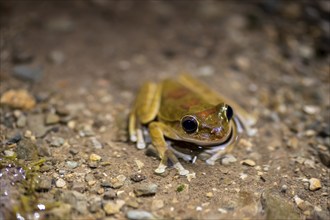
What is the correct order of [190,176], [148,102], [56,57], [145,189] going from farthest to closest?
[56,57] < [148,102] < [190,176] < [145,189]

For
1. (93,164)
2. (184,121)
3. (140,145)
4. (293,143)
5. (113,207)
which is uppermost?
(184,121)

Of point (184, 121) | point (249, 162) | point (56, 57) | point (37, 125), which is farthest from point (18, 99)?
point (249, 162)

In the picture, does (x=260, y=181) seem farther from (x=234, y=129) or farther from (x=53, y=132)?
(x=53, y=132)

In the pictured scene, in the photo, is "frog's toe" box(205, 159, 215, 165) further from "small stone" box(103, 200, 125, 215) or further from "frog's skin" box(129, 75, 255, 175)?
"small stone" box(103, 200, 125, 215)

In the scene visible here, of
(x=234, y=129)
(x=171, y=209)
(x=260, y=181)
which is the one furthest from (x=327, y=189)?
(x=171, y=209)

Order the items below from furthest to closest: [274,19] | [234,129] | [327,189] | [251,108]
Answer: [274,19]
[251,108]
[234,129]
[327,189]

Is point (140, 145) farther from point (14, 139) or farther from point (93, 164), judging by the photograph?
point (14, 139)
